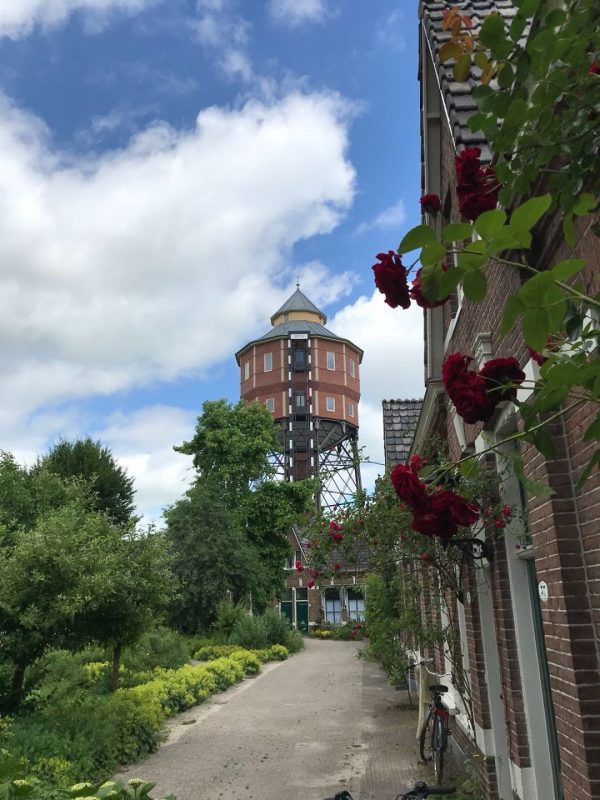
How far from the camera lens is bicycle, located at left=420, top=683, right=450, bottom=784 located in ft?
25.9

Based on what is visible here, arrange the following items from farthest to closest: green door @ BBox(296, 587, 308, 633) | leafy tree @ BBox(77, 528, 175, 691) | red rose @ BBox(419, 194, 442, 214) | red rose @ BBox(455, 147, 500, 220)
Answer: green door @ BBox(296, 587, 308, 633), leafy tree @ BBox(77, 528, 175, 691), red rose @ BBox(419, 194, 442, 214), red rose @ BBox(455, 147, 500, 220)

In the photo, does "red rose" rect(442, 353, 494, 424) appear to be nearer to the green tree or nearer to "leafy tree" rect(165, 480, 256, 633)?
the green tree

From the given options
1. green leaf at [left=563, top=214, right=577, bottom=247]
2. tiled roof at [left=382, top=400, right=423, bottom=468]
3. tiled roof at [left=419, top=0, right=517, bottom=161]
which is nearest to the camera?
green leaf at [left=563, top=214, right=577, bottom=247]

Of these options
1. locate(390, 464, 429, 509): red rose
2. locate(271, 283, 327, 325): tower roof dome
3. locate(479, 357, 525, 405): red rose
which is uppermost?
locate(271, 283, 327, 325): tower roof dome

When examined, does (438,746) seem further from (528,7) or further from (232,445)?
(232,445)

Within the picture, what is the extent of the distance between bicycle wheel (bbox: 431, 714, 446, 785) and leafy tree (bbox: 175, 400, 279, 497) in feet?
82.3

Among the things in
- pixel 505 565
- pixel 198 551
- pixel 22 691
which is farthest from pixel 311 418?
pixel 505 565

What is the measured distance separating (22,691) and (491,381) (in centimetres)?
985

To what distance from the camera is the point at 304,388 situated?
4084cm

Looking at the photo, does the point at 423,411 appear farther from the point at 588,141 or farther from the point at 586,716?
the point at 588,141

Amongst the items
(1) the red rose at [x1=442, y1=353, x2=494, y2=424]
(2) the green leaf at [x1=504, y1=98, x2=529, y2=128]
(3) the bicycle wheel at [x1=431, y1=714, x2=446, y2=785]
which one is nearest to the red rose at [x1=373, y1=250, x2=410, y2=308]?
(1) the red rose at [x1=442, y1=353, x2=494, y2=424]

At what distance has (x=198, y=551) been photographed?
1057 inches

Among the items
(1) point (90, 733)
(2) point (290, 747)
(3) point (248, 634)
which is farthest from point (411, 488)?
(3) point (248, 634)

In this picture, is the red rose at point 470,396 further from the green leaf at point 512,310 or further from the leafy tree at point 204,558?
the leafy tree at point 204,558
